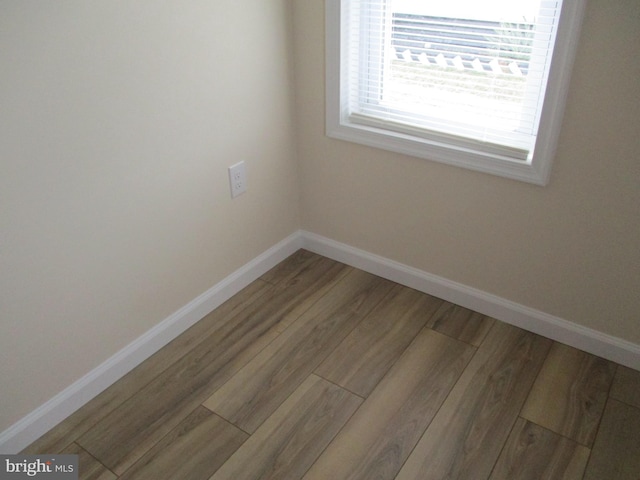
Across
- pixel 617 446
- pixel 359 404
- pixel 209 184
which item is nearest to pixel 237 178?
pixel 209 184

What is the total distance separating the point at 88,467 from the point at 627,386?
1.69 metres

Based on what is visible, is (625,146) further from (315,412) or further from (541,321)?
(315,412)

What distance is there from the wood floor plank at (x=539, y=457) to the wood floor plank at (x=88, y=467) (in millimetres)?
1087

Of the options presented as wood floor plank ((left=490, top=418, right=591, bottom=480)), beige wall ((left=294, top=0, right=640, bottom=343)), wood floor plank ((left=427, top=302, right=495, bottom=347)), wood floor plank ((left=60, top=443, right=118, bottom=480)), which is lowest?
wood floor plank ((left=490, top=418, right=591, bottom=480))

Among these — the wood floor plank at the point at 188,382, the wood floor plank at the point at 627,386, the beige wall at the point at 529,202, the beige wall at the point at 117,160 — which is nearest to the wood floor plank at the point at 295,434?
the wood floor plank at the point at 188,382

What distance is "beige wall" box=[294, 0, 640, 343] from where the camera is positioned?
1511 millimetres

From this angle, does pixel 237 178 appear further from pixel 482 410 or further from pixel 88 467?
pixel 482 410

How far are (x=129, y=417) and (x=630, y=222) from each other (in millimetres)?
Answer: 1660

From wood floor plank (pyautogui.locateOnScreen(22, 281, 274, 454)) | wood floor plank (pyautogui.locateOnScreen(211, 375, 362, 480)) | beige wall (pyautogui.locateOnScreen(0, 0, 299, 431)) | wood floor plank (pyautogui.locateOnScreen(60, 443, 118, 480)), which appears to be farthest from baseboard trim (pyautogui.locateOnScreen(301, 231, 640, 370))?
wood floor plank (pyautogui.locateOnScreen(60, 443, 118, 480))

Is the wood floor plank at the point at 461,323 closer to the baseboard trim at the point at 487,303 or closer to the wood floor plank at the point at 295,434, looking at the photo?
the baseboard trim at the point at 487,303

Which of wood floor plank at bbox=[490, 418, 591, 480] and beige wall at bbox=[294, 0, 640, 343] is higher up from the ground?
beige wall at bbox=[294, 0, 640, 343]

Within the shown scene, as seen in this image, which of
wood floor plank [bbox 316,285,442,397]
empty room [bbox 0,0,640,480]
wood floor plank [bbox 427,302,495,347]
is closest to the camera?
empty room [bbox 0,0,640,480]

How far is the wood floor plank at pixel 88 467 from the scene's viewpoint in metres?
1.49

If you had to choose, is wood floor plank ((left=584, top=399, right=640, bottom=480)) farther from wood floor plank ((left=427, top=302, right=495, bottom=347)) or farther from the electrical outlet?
the electrical outlet
